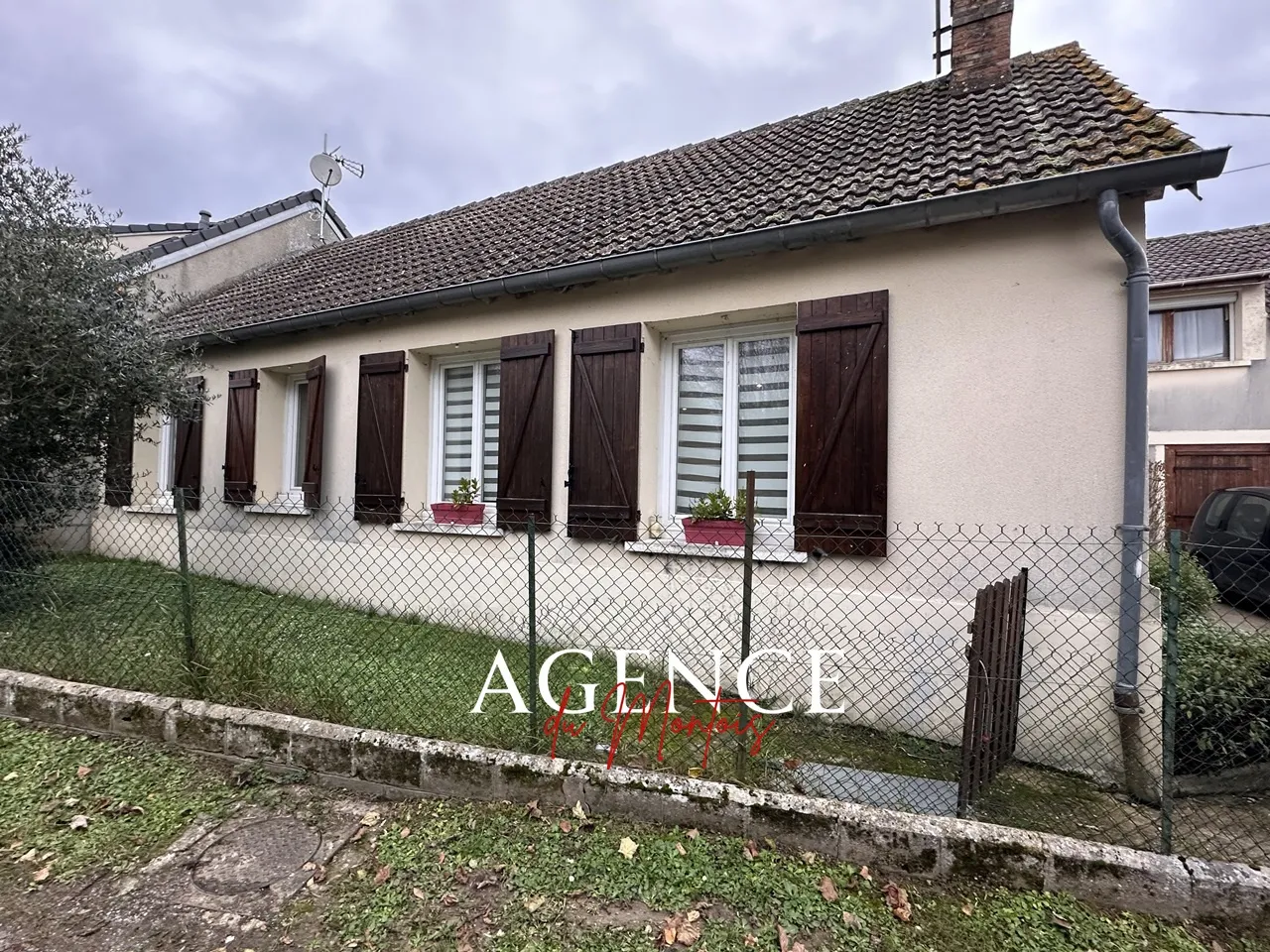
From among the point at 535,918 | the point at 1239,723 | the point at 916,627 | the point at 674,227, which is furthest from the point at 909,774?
the point at 674,227

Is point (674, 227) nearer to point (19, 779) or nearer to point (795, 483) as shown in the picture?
point (795, 483)

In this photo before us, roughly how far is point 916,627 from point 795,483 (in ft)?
4.02

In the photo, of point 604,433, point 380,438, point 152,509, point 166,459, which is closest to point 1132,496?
point 604,433

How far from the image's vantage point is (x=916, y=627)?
13.0 ft

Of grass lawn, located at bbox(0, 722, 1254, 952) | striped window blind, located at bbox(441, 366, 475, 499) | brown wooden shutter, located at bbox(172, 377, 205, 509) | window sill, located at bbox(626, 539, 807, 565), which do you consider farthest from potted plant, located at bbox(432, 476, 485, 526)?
brown wooden shutter, located at bbox(172, 377, 205, 509)

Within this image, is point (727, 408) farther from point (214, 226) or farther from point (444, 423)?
point (214, 226)

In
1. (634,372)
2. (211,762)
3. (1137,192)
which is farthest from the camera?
(634,372)

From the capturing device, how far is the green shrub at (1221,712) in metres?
3.18

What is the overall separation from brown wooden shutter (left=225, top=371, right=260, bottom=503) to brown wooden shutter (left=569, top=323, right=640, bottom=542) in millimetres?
Answer: 4487

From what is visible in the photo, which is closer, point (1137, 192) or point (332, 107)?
point (1137, 192)

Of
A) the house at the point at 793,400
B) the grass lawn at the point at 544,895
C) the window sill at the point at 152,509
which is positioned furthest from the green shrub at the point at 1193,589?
the window sill at the point at 152,509

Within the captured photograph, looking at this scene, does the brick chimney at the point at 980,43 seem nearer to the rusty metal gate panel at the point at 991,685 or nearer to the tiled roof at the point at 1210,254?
the rusty metal gate panel at the point at 991,685

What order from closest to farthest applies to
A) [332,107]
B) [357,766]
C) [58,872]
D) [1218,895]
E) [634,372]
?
1. [1218,895]
2. [58,872]
3. [357,766]
4. [634,372]
5. [332,107]

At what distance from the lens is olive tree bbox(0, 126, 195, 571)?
15.5 ft
